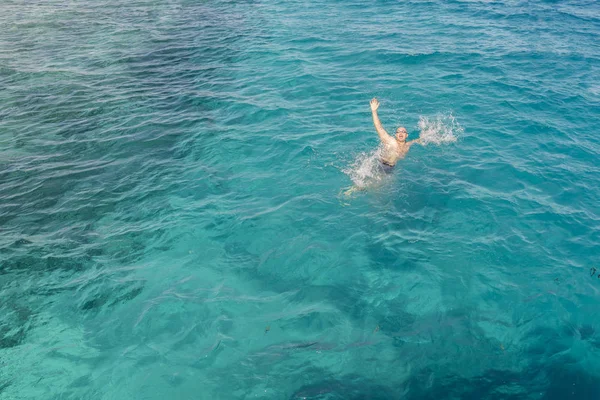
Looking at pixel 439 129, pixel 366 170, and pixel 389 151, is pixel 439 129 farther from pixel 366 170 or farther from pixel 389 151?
pixel 366 170

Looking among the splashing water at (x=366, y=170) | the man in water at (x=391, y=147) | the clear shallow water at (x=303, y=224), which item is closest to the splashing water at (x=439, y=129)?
the clear shallow water at (x=303, y=224)

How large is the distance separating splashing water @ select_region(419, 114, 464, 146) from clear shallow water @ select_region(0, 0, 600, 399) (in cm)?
11

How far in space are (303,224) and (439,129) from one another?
7670 millimetres

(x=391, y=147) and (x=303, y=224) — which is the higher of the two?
(x=391, y=147)

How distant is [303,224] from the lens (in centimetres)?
1314

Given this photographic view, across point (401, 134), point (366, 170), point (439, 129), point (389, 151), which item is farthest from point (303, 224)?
point (439, 129)

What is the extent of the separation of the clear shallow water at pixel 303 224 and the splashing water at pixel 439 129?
11cm

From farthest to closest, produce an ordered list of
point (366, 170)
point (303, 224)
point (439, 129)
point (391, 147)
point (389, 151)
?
point (439, 129)
point (366, 170)
point (389, 151)
point (391, 147)
point (303, 224)

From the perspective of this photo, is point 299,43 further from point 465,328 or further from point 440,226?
point 465,328

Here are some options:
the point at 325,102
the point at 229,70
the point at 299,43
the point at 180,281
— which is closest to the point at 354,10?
the point at 299,43

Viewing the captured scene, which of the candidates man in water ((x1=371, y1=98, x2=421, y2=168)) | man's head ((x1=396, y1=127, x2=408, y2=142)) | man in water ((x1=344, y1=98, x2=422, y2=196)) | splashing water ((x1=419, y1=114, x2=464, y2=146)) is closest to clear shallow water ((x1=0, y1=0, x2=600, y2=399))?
splashing water ((x1=419, y1=114, x2=464, y2=146))

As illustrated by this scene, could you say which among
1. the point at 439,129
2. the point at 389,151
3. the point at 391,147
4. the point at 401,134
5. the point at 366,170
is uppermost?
the point at 401,134

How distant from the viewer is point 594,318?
1023cm

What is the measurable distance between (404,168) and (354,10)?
18972 mm
